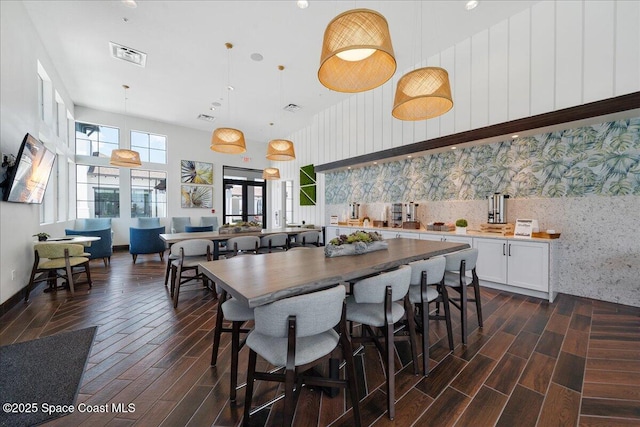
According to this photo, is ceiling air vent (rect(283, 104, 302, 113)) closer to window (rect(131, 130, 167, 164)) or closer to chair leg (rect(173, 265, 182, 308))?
window (rect(131, 130, 167, 164))

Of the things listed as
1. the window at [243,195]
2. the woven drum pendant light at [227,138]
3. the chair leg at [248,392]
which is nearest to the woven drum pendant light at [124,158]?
the woven drum pendant light at [227,138]

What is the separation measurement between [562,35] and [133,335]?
6387 mm

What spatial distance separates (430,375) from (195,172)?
905cm

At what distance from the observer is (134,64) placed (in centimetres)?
482

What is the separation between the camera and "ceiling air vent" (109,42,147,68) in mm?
4280

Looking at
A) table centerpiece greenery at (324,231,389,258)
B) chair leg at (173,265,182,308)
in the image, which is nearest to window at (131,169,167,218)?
chair leg at (173,265,182,308)

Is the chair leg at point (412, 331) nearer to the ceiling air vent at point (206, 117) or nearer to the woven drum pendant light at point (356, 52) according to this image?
the woven drum pendant light at point (356, 52)

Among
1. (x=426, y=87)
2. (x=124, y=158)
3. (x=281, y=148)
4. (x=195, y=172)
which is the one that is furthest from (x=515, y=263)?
(x=195, y=172)

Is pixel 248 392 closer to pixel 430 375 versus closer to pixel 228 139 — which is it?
pixel 430 375

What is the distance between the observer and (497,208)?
13.3ft

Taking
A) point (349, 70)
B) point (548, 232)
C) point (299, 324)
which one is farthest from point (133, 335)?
point (548, 232)

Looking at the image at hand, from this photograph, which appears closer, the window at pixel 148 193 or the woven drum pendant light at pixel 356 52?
the woven drum pendant light at pixel 356 52

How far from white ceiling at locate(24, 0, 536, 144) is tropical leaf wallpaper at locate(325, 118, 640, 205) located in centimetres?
197

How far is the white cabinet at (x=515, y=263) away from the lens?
3.41 meters
